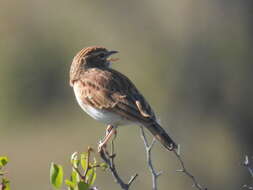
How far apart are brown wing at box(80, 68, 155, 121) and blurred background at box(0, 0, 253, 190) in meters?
10.2

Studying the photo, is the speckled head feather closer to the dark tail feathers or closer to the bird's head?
the bird's head

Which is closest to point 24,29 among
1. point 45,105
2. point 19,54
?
point 19,54

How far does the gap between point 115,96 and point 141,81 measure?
52.3 ft

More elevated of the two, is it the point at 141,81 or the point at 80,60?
the point at 80,60

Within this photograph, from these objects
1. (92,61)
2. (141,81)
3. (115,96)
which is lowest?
(141,81)

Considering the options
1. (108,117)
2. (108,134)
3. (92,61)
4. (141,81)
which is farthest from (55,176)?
(141,81)

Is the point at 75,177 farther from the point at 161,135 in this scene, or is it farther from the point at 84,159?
the point at 161,135

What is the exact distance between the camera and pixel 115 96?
708 centimetres

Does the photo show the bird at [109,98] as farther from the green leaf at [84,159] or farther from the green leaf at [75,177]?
the green leaf at [75,177]

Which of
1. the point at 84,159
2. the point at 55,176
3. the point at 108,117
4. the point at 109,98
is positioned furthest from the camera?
the point at 109,98

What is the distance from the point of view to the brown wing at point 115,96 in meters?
6.79

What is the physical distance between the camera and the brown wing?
679cm

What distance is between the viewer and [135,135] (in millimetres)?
22156

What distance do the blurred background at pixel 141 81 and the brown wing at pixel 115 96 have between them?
10.2 metres
